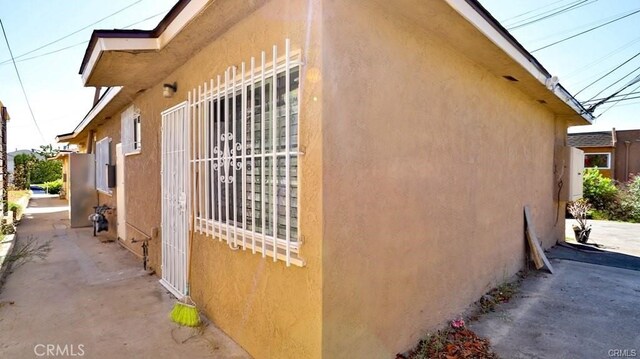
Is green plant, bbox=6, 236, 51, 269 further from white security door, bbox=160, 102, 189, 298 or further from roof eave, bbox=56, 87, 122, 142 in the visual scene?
white security door, bbox=160, 102, 189, 298

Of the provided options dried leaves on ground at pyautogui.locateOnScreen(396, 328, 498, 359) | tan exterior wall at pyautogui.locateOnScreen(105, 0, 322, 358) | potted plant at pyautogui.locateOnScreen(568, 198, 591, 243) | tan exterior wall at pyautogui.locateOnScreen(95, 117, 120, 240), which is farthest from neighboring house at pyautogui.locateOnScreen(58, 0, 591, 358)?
potted plant at pyautogui.locateOnScreen(568, 198, 591, 243)

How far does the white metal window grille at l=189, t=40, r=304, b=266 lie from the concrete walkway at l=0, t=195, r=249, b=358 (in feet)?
4.07

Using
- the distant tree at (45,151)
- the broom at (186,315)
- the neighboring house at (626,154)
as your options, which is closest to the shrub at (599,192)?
the neighboring house at (626,154)

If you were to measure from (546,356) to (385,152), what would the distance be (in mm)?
2800

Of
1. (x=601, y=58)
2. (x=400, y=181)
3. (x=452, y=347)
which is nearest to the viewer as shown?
(x=400, y=181)

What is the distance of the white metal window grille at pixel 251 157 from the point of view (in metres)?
2.90

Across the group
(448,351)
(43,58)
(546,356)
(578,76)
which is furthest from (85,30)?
(578,76)

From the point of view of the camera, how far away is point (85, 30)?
35.1 feet

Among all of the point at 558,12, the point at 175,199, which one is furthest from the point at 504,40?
the point at 558,12

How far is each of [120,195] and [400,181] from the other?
806 cm

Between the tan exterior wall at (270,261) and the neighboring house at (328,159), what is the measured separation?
2cm

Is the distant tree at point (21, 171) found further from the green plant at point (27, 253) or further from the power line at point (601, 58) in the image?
the power line at point (601, 58)

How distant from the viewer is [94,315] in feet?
14.5

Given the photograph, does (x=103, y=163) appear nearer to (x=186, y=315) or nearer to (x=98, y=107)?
(x=98, y=107)
